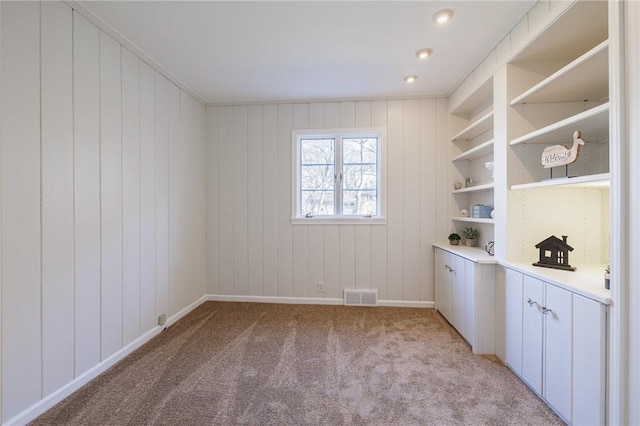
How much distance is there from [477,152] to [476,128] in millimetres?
251

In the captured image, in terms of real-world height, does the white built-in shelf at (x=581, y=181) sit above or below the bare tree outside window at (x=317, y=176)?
below

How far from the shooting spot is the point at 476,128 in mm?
2713

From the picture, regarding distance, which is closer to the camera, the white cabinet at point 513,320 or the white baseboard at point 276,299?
the white cabinet at point 513,320

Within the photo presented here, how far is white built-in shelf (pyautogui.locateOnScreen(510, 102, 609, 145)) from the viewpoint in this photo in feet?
4.58

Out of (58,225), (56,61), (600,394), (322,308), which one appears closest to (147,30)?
(56,61)

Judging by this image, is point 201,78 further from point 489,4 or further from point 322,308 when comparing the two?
point 322,308

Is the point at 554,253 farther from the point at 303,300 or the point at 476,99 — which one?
the point at 303,300

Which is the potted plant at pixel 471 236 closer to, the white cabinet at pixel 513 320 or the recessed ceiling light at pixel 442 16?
the white cabinet at pixel 513 320

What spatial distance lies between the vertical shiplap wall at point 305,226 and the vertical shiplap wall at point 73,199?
778mm

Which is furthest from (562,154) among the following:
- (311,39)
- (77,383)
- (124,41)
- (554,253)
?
(77,383)

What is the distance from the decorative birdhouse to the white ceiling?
159 cm

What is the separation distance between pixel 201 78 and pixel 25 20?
1408 mm

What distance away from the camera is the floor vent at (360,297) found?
3.20 metres

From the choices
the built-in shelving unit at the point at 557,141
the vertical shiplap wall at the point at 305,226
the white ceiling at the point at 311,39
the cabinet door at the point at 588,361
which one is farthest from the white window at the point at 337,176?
the cabinet door at the point at 588,361
